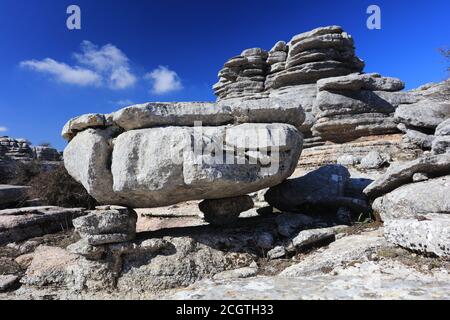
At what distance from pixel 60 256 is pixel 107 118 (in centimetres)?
379

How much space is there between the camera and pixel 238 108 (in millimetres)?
8852

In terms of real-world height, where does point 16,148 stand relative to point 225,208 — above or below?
above

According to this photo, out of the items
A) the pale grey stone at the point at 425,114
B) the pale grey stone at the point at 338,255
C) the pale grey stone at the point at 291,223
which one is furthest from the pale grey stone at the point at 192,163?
the pale grey stone at the point at 425,114

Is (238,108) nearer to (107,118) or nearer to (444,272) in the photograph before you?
(107,118)

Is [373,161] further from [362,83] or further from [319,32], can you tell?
[319,32]

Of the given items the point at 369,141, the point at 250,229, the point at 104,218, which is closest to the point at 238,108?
the point at 250,229

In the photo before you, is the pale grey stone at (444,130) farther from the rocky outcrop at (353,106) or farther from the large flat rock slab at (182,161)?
the large flat rock slab at (182,161)

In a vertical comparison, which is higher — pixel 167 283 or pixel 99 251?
pixel 99 251

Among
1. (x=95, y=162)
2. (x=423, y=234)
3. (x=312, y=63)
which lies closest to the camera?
(x=423, y=234)

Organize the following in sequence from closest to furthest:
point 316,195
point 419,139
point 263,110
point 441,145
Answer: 1. point 263,110
2. point 316,195
3. point 441,145
4. point 419,139

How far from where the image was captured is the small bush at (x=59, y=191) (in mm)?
14109

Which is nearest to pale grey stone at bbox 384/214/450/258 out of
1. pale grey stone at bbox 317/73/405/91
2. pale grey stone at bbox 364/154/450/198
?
pale grey stone at bbox 364/154/450/198

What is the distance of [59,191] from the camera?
1415 cm

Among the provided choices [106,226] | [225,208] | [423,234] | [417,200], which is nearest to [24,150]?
[106,226]
